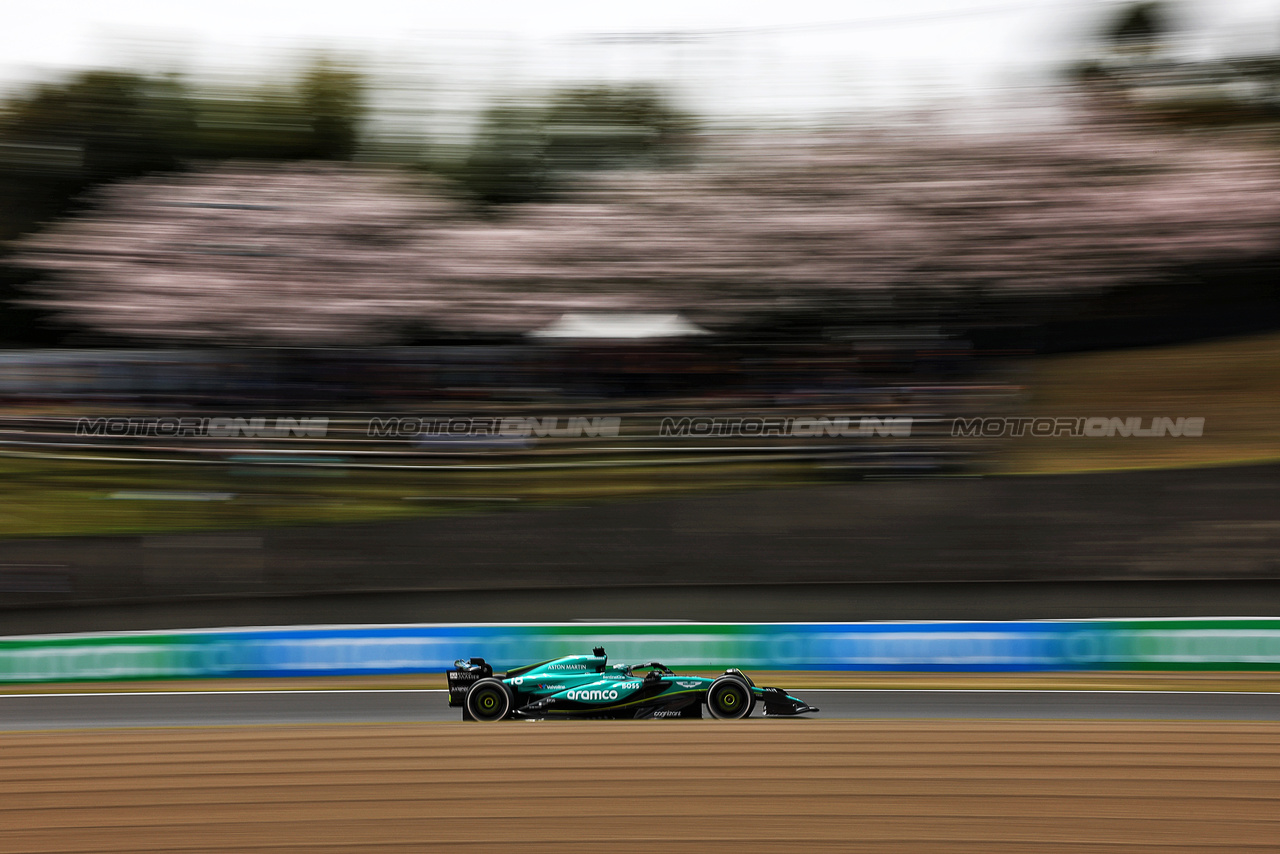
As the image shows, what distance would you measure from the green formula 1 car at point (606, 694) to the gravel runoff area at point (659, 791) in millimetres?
1709

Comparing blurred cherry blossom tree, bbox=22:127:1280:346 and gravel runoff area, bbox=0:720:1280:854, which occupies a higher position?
blurred cherry blossom tree, bbox=22:127:1280:346

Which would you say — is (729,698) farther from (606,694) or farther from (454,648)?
(454,648)

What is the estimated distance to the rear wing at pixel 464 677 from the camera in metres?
6.77

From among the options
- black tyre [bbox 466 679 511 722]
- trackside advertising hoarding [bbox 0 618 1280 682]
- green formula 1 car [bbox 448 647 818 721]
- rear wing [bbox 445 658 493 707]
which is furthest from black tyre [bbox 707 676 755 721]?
trackside advertising hoarding [bbox 0 618 1280 682]

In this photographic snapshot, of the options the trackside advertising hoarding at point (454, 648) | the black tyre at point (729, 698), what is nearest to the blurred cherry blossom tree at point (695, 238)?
the trackside advertising hoarding at point (454, 648)

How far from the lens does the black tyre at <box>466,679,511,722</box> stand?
6648 mm

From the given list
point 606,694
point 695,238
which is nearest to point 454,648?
point 606,694

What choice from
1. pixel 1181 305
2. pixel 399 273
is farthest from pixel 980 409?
pixel 399 273

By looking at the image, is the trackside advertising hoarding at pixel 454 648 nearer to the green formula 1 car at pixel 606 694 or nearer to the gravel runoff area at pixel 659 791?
the green formula 1 car at pixel 606 694

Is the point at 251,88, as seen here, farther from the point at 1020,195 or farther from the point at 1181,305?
the point at 1181,305

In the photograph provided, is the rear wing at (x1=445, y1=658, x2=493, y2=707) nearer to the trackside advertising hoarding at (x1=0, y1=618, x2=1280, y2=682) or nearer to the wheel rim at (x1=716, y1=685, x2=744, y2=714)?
the wheel rim at (x1=716, y1=685, x2=744, y2=714)

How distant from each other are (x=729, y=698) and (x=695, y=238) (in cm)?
831

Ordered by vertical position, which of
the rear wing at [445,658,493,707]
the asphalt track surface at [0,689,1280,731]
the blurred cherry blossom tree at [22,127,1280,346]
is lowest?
the asphalt track surface at [0,689,1280,731]

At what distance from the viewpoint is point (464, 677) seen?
6.80m
